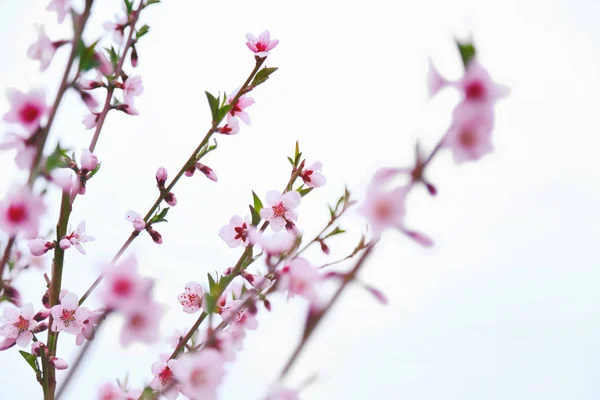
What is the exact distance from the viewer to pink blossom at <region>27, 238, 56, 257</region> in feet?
2.75

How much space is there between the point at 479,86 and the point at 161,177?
65cm

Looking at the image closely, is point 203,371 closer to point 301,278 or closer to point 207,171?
point 301,278

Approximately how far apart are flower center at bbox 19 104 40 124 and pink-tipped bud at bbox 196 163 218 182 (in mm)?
409

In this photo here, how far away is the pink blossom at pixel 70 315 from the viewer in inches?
30.7

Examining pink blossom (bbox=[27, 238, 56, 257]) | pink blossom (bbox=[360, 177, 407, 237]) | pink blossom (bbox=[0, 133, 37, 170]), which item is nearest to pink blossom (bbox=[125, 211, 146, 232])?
pink blossom (bbox=[27, 238, 56, 257])

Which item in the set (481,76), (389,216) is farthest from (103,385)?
(481,76)

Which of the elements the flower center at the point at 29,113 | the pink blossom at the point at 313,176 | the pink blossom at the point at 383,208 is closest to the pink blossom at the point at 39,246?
the flower center at the point at 29,113

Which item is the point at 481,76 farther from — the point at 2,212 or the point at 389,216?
the point at 2,212

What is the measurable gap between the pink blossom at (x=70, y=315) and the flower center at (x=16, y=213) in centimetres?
30

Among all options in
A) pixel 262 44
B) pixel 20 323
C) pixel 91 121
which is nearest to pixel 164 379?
pixel 20 323

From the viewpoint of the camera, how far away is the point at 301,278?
45 centimetres

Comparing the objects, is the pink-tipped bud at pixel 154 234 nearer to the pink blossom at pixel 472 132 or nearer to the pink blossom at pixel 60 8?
the pink blossom at pixel 60 8

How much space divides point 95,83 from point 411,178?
0.70 m

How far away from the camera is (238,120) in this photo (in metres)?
0.96
